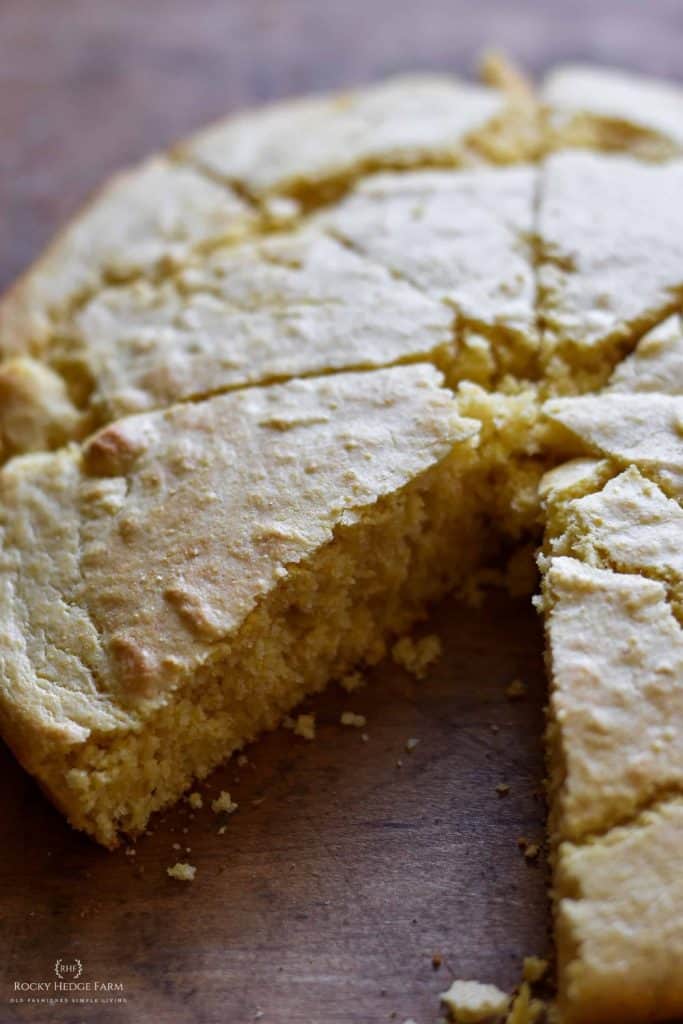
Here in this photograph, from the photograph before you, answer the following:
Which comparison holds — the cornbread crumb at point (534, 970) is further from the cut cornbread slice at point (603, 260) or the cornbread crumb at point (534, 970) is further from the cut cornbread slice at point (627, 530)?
the cut cornbread slice at point (603, 260)

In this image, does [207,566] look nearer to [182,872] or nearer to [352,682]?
[352,682]

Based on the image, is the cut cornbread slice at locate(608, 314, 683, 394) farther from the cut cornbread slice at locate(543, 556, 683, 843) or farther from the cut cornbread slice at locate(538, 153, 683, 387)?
the cut cornbread slice at locate(543, 556, 683, 843)

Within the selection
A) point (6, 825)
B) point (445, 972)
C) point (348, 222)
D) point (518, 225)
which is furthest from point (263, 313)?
point (445, 972)

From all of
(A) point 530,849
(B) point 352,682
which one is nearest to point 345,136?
(B) point 352,682

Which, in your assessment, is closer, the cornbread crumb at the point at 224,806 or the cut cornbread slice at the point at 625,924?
the cut cornbread slice at the point at 625,924

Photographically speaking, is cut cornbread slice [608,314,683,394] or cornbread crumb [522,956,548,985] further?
cut cornbread slice [608,314,683,394]

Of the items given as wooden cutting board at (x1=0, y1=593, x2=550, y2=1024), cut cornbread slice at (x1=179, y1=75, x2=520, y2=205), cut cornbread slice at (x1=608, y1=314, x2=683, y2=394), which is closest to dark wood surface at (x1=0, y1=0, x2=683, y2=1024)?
wooden cutting board at (x1=0, y1=593, x2=550, y2=1024)

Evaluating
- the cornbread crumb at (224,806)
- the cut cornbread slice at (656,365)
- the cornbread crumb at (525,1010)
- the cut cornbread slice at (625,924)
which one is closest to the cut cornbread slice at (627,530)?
the cut cornbread slice at (656,365)
